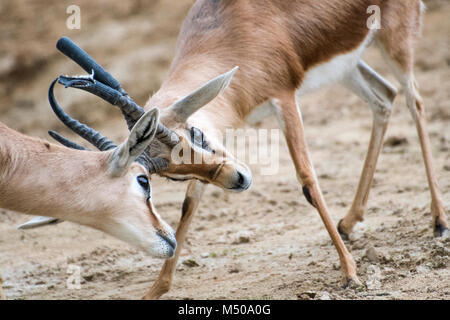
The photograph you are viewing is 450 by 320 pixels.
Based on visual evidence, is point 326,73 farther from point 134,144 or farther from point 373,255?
point 134,144

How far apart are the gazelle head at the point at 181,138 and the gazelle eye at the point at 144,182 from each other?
16 cm

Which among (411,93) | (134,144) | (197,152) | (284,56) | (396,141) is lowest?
(134,144)

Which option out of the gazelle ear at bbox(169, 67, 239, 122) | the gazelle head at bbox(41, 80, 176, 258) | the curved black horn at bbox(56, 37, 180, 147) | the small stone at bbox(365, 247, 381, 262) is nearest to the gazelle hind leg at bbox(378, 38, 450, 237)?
the small stone at bbox(365, 247, 381, 262)

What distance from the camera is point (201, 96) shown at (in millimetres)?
4566

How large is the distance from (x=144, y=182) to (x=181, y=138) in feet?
1.66

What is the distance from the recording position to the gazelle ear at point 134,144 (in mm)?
4094

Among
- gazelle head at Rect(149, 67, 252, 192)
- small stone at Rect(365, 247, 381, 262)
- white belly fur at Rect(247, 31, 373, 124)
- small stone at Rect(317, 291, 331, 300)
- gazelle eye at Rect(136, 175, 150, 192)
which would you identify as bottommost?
small stone at Rect(317, 291, 331, 300)

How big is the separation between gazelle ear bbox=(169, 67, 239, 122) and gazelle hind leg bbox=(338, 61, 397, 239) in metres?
2.23

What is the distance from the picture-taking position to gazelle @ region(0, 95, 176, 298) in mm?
4191

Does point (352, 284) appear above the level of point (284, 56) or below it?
below

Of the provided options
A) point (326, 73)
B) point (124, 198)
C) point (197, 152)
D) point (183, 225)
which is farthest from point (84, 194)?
point (326, 73)

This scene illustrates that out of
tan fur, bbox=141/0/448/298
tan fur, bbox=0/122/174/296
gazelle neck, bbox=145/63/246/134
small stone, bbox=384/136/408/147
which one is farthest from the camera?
small stone, bbox=384/136/408/147

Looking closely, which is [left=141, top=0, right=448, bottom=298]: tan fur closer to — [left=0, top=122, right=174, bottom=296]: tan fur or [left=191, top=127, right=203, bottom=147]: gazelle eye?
[left=191, top=127, right=203, bottom=147]: gazelle eye

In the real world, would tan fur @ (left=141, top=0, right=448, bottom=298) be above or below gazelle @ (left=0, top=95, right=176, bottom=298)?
above
